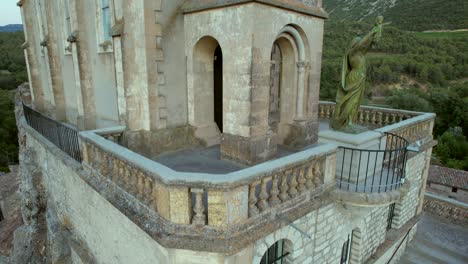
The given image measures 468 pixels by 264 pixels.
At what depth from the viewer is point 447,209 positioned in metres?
14.9

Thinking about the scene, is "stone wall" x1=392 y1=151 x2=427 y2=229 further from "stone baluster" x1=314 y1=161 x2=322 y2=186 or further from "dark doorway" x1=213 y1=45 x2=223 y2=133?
"dark doorway" x1=213 y1=45 x2=223 y2=133

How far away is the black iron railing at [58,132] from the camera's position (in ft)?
26.2

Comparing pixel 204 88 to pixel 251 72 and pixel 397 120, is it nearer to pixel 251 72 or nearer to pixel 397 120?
pixel 251 72

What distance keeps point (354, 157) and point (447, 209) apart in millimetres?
13384

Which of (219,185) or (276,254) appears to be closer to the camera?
(219,185)

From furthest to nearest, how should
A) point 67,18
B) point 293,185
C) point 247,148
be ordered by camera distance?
point 67,18, point 247,148, point 293,185

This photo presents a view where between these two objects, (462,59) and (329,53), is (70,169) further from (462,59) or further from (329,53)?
(462,59)

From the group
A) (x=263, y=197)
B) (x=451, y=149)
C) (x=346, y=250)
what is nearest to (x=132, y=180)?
(x=263, y=197)

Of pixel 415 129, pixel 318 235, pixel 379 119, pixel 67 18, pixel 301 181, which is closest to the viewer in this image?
pixel 301 181

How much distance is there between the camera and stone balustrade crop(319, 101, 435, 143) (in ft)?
26.2

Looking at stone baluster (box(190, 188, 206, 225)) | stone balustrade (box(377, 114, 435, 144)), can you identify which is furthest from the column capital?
stone baluster (box(190, 188, 206, 225))

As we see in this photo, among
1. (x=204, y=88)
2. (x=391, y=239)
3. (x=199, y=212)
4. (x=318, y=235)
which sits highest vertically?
(x=204, y=88)

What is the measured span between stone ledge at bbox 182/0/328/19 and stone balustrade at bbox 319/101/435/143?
3.19 m

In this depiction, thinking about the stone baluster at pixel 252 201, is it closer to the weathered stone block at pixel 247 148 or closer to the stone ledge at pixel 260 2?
the weathered stone block at pixel 247 148
